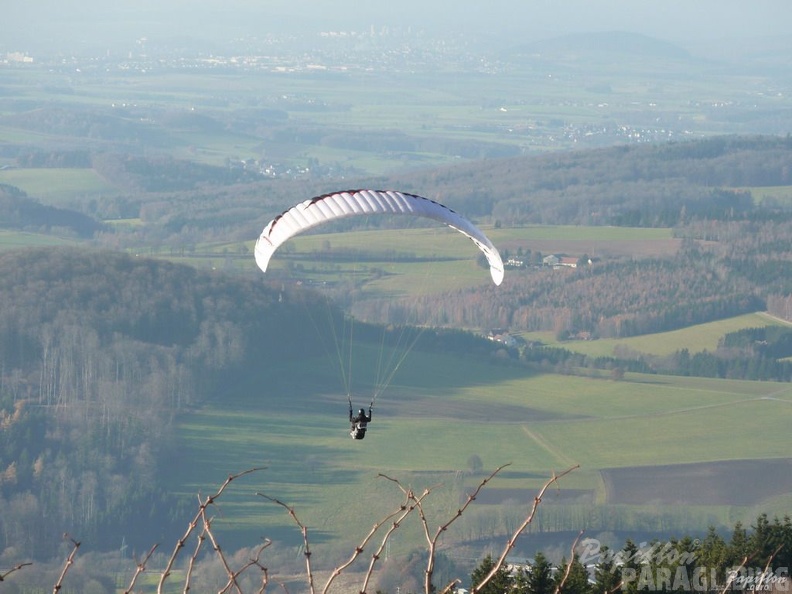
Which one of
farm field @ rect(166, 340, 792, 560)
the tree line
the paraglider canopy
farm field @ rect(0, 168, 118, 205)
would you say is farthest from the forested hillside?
farm field @ rect(0, 168, 118, 205)

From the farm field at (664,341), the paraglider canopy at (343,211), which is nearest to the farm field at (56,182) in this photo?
the farm field at (664,341)

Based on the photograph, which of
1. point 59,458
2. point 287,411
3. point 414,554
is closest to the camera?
point 414,554

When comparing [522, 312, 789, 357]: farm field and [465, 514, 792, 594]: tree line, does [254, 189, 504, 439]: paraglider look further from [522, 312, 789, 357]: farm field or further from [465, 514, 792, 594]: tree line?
[522, 312, 789, 357]: farm field

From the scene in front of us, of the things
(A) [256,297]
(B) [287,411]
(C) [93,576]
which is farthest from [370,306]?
(C) [93,576]

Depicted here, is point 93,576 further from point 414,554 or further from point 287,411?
point 287,411

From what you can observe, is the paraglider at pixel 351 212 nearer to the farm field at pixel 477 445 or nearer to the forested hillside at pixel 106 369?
the farm field at pixel 477 445

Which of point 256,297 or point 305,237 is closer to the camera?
point 256,297

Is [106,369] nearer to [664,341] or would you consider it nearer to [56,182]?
[664,341]
